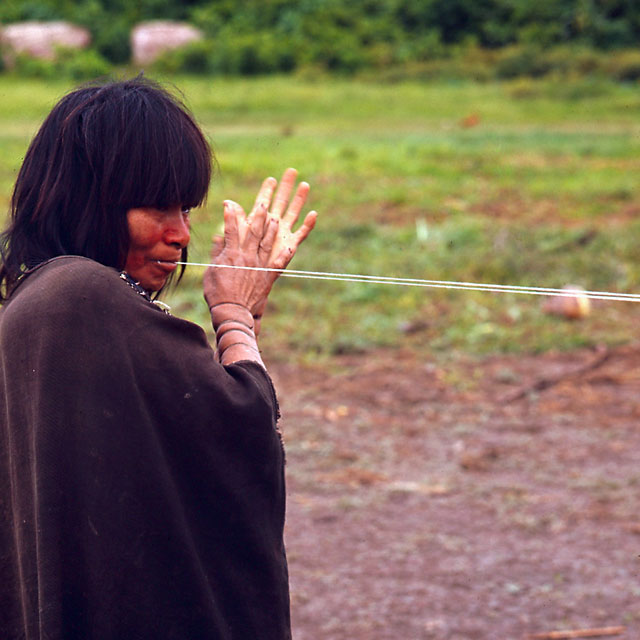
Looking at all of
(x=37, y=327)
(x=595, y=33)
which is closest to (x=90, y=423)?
(x=37, y=327)

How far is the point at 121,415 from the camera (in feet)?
4.95

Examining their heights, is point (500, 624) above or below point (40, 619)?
below

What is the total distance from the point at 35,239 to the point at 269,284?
44cm

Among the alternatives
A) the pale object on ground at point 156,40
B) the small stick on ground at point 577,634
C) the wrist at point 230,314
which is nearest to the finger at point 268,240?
the wrist at point 230,314

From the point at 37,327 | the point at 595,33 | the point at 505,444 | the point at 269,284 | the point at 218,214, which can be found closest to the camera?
the point at 37,327

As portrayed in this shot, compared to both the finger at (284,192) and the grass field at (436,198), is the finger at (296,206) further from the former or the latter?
the grass field at (436,198)

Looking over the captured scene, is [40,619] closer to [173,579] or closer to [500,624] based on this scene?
[173,579]

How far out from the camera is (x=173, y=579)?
157 cm

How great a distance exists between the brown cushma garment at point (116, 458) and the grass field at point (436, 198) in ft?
1.46

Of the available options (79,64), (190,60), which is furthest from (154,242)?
(190,60)

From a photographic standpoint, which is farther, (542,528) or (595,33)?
(595,33)

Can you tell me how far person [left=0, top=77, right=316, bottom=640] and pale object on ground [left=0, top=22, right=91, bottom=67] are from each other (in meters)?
20.4

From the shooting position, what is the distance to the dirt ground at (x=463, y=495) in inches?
134

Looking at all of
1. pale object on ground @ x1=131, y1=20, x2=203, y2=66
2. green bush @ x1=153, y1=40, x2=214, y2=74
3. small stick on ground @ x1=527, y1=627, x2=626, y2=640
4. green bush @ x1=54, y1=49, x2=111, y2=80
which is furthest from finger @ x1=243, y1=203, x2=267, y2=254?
pale object on ground @ x1=131, y1=20, x2=203, y2=66
